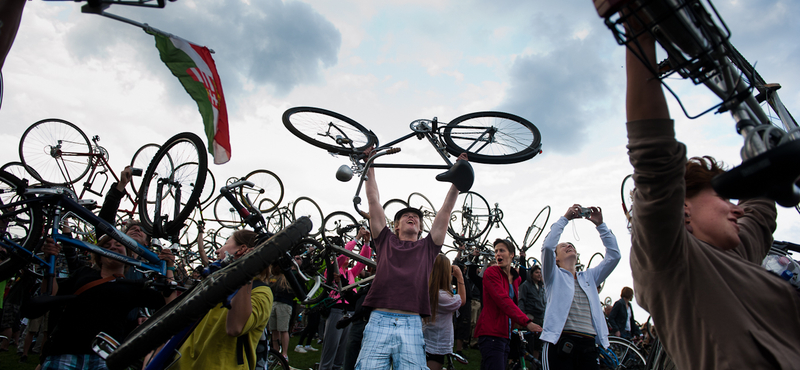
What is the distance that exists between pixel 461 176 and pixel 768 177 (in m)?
2.80

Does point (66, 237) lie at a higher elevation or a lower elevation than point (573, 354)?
higher

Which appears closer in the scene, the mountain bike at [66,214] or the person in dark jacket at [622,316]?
the mountain bike at [66,214]

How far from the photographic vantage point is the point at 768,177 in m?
1.00

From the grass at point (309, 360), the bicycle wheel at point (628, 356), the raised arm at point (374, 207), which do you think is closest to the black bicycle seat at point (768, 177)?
the raised arm at point (374, 207)

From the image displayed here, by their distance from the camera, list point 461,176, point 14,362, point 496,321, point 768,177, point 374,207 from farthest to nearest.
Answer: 1. point 14,362
2. point 496,321
3. point 374,207
4. point 461,176
5. point 768,177

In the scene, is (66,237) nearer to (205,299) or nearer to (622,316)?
(205,299)

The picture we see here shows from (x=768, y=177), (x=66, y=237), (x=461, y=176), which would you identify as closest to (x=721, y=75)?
(x=768, y=177)

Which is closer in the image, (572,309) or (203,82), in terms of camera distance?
(203,82)

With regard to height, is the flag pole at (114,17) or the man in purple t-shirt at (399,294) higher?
the flag pole at (114,17)

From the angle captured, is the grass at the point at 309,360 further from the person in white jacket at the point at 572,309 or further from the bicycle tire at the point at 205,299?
the bicycle tire at the point at 205,299

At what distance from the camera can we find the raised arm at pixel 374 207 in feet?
12.6

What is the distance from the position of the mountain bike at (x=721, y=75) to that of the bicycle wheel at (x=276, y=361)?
5.29m

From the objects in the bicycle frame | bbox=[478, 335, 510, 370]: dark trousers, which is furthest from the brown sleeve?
the bicycle frame

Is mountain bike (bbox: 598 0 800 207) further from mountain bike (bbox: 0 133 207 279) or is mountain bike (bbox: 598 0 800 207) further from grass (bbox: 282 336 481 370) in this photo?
grass (bbox: 282 336 481 370)
